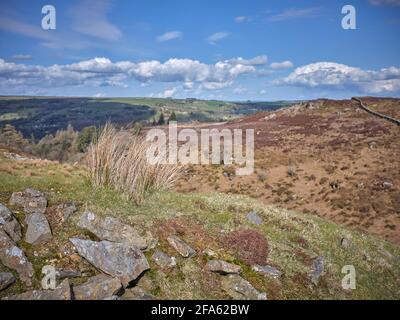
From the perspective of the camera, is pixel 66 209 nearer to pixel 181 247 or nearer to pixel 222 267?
pixel 181 247

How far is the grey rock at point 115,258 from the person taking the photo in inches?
326

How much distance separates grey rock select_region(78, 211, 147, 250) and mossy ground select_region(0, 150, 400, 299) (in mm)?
285

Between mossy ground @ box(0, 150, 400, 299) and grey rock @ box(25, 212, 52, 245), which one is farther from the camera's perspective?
mossy ground @ box(0, 150, 400, 299)

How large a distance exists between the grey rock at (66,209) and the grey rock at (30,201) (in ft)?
1.38

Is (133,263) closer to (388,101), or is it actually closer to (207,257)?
(207,257)

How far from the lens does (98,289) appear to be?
7582 mm

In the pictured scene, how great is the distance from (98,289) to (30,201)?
3740 millimetres

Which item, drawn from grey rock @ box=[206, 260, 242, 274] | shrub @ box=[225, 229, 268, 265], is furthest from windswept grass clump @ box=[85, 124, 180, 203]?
grey rock @ box=[206, 260, 242, 274]

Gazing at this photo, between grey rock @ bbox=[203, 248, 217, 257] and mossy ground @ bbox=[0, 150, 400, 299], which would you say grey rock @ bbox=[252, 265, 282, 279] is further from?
grey rock @ bbox=[203, 248, 217, 257]

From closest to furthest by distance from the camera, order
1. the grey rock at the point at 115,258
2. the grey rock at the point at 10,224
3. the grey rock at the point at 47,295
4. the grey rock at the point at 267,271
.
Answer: the grey rock at the point at 47,295, the grey rock at the point at 115,258, the grey rock at the point at 10,224, the grey rock at the point at 267,271

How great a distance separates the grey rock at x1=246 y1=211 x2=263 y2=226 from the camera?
12.8 meters

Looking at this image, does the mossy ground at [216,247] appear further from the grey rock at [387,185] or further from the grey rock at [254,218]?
the grey rock at [387,185]

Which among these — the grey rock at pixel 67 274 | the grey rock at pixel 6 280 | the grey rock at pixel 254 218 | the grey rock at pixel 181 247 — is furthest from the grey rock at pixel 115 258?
the grey rock at pixel 254 218
